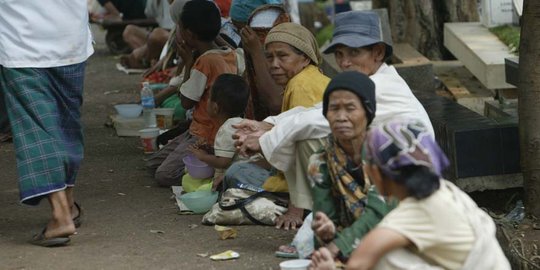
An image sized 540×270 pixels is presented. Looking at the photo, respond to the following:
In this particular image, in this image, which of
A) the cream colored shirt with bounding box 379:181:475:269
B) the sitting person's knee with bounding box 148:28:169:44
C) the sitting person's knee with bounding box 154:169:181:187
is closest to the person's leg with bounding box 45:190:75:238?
the sitting person's knee with bounding box 154:169:181:187

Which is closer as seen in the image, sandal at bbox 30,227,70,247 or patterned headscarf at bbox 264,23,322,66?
sandal at bbox 30,227,70,247

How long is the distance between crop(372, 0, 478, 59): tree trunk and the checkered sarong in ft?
22.3

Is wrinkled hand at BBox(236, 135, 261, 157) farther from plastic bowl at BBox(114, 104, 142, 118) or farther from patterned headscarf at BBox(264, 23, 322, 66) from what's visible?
plastic bowl at BBox(114, 104, 142, 118)

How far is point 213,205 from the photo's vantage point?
22.4ft

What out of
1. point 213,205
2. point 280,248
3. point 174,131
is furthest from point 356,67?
point 174,131

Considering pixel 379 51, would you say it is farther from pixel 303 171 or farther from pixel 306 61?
pixel 303 171

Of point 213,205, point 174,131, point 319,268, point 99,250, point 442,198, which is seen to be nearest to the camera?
point 442,198

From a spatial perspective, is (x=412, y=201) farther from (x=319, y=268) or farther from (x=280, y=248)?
(x=280, y=248)

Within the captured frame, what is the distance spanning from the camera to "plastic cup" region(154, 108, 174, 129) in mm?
9477

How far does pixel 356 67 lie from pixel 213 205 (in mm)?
1452

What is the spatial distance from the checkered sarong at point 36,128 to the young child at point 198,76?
149 cm

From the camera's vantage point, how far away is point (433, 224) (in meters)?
4.06

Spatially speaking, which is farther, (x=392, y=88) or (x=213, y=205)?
(x=213, y=205)

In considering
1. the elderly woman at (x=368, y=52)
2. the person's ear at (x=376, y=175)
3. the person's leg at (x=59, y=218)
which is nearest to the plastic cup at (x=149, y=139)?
the person's leg at (x=59, y=218)
